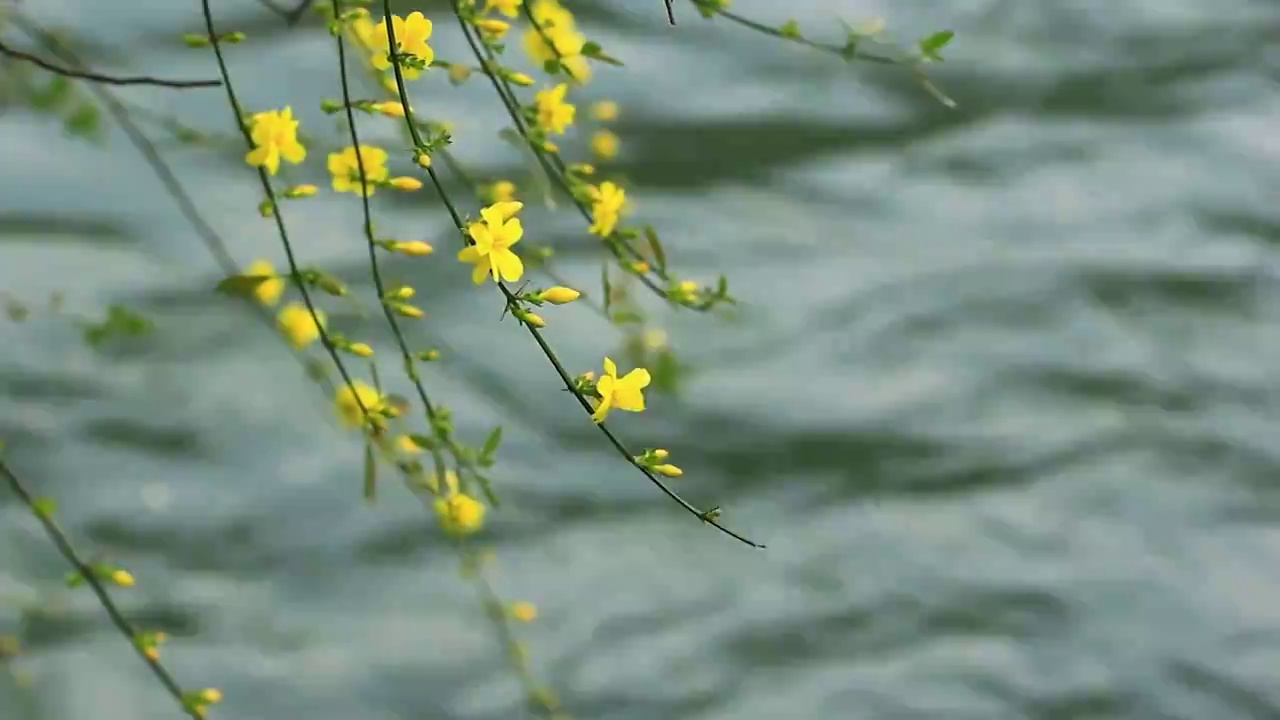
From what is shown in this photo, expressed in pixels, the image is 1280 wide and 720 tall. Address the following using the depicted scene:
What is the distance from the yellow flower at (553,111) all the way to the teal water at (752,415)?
1.98 ft

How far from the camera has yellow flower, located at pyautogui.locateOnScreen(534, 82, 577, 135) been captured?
71 centimetres

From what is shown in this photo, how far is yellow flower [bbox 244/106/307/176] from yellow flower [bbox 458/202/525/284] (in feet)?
0.51

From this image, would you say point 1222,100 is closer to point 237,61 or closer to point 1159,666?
point 1159,666

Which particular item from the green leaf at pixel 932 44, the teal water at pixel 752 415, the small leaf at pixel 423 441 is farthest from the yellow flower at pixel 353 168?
the teal water at pixel 752 415

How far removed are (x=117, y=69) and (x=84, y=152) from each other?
124mm

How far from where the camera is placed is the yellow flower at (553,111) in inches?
28.0

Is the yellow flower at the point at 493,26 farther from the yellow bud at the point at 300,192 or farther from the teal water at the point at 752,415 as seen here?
the teal water at the point at 752,415

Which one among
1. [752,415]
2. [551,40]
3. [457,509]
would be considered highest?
[551,40]

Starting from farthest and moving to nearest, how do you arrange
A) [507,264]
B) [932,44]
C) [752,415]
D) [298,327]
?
[752,415], [298,327], [932,44], [507,264]

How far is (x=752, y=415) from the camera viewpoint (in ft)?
4.65

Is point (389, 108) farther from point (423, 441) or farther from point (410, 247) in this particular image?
point (423, 441)

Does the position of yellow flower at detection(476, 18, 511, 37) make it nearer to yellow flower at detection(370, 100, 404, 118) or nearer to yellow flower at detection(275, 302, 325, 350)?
yellow flower at detection(370, 100, 404, 118)

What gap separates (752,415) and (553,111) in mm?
746

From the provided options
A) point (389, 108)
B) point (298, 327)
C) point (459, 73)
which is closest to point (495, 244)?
point (389, 108)
